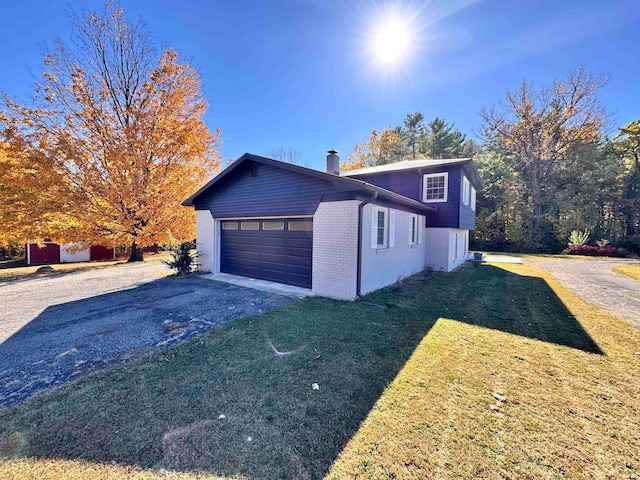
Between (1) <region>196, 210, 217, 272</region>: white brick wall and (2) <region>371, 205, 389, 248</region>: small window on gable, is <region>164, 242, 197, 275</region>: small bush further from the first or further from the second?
(2) <region>371, 205, 389, 248</region>: small window on gable

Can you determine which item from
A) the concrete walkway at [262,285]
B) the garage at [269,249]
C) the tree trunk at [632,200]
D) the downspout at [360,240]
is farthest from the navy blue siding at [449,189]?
the tree trunk at [632,200]

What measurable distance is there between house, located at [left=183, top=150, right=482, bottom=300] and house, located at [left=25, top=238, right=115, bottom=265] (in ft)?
33.1

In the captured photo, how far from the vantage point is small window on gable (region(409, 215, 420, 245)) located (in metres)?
10.5

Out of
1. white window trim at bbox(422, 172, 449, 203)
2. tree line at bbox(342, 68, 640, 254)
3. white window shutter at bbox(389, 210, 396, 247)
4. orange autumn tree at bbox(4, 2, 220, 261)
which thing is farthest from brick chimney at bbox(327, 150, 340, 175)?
tree line at bbox(342, 68, 640, 254)

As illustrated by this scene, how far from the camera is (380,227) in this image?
818 centimetres

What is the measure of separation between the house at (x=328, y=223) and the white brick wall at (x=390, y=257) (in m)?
0.03

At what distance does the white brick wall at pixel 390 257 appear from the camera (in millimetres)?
7195

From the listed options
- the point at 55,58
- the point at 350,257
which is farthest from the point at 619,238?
the point at 55,58

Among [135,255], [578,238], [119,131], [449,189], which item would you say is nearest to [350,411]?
[449,189]

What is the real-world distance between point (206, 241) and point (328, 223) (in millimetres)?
6052

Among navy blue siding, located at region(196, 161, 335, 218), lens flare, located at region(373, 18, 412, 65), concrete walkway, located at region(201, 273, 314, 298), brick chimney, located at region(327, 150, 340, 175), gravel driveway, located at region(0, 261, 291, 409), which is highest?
lens flare, located at region(373, 18, 412, 65)

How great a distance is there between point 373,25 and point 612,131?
90.0 feet

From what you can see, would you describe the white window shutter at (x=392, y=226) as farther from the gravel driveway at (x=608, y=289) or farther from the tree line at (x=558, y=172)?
the tree line at (x=558, y=172)

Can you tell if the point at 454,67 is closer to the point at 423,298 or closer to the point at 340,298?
the point at 423,298
